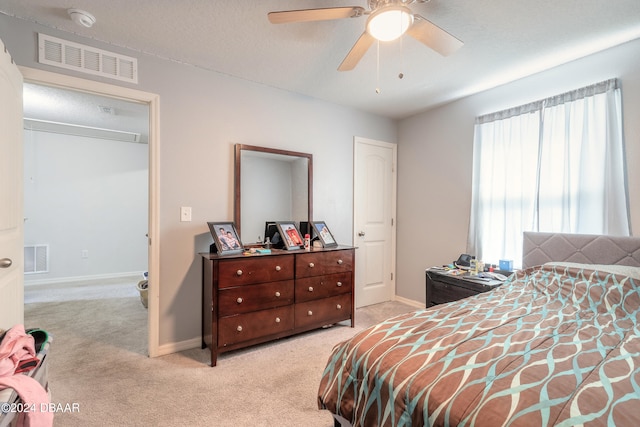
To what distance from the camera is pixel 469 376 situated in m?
0.96

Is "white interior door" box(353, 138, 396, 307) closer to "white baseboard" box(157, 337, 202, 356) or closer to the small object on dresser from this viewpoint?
the small object on dresser

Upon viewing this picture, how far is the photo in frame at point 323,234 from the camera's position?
2988 mm

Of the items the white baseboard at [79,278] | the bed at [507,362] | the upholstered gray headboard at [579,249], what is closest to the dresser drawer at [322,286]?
the bed at [507,362]

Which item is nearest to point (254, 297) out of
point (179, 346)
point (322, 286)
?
point (322, 286)

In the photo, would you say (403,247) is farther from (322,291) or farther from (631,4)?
(631,4)

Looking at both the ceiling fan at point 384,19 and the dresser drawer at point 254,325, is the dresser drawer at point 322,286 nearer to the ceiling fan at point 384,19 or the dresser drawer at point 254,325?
the dresser drawer at point 254,325

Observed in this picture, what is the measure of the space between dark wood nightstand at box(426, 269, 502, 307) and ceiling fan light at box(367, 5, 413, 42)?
1.98 m

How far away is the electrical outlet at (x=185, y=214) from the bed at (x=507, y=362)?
182cm

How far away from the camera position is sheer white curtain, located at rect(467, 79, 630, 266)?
2.14m

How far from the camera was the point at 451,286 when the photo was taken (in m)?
2.58

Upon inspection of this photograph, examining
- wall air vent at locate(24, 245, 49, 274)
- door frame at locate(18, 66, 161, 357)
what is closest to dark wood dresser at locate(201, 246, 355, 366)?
door frame at locate(18, 66, 161, 357)

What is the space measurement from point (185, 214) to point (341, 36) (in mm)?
1941

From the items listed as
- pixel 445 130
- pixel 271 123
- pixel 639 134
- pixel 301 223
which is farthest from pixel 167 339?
pixel 639 134

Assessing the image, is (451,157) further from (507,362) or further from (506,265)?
(507,362)
